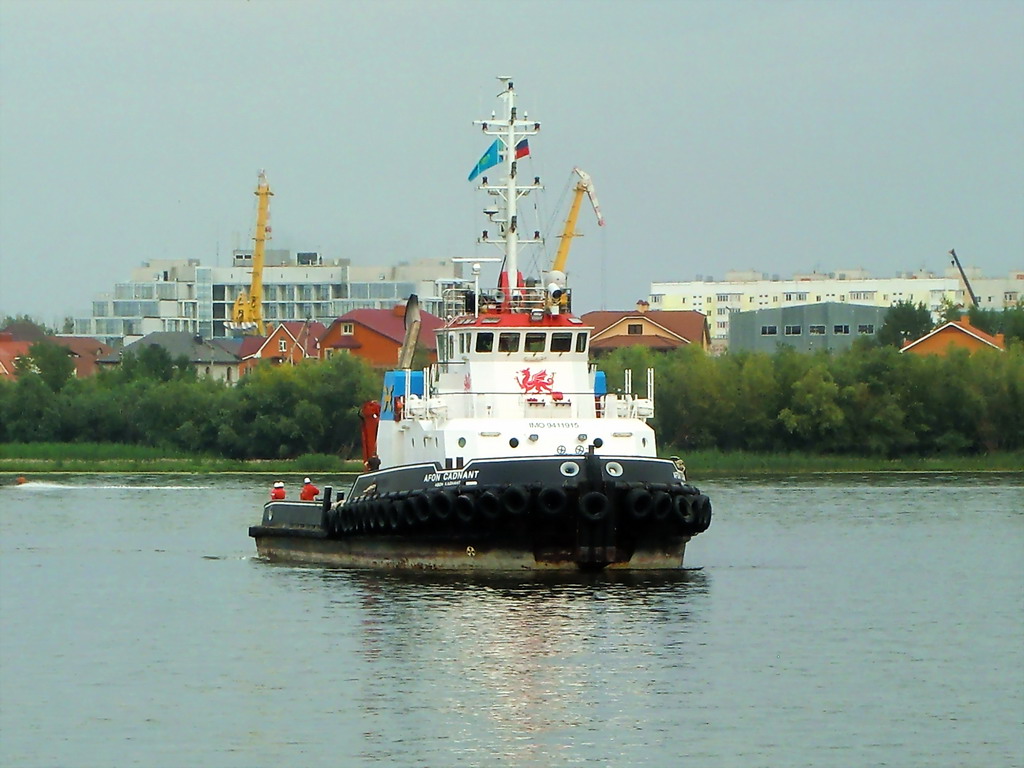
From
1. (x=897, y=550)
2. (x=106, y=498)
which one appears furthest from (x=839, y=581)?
(x=106, y=498)

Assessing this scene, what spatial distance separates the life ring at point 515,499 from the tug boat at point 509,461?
22 mm

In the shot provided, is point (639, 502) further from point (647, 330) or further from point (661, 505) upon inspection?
point (647, 330)

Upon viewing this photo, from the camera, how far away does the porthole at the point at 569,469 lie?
30516 mm

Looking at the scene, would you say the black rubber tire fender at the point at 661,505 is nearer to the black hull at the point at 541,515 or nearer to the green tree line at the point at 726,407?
the black hull at the point at 541,515

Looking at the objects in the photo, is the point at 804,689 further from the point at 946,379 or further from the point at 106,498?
the point at 946,379

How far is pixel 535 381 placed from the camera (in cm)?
3366

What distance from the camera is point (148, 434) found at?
85.6m

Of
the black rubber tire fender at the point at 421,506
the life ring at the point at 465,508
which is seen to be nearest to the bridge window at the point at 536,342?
the black rubber tire fender at the point at 421,506

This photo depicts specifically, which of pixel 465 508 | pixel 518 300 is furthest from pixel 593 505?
pixel 518 300

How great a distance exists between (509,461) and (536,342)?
3667mm

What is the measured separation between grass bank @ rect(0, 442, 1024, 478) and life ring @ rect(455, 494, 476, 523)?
135 ft

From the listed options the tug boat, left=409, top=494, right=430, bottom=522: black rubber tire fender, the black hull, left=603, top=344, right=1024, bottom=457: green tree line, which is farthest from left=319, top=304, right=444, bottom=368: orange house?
left=409, top=494, right=430, bottom=522: black rubber tire fender

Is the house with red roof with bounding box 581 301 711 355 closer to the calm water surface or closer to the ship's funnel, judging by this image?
the ship's funnel

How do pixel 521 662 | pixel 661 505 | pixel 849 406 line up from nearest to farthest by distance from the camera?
pixel 521 662
pixel 661 505
pixel 849 406
